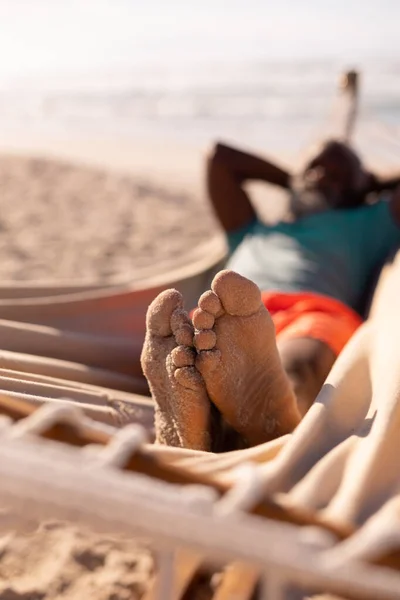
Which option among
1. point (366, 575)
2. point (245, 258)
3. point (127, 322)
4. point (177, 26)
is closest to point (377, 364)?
point (366, 575)

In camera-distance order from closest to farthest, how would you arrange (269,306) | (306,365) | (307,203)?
(306,365), (269,306), (307,203)

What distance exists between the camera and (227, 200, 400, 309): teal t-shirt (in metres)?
1.81

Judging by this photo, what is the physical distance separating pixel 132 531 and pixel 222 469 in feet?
0.68

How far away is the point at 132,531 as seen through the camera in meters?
0.62

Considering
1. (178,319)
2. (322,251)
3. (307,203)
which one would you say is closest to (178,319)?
(178,319)

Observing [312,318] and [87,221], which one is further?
[87,221]

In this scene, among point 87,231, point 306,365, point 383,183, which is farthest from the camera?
point 87,231

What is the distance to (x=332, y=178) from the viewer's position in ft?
6.72

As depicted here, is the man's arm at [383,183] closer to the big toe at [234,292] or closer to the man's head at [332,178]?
the man's head at [332,178]

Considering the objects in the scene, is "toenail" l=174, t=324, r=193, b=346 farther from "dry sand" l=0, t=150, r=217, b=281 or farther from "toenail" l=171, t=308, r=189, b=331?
"dry sand" l=0, t=150, r=217, b=281

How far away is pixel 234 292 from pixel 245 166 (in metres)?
1.15

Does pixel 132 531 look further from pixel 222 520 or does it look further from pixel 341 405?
pixel 341 405

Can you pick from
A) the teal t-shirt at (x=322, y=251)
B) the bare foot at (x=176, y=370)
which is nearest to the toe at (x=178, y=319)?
the bare foot at (x=176, y=370)

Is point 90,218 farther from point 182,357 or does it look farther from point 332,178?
point 182,357
